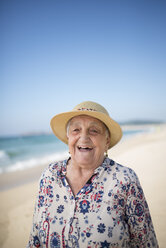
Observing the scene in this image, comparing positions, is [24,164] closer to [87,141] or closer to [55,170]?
[55,170]

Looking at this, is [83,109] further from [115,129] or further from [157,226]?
[157,226]

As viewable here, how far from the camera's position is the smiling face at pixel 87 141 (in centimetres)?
169

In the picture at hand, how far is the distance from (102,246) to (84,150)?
758 millimetres

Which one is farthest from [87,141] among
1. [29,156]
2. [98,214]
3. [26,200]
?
[29,156]

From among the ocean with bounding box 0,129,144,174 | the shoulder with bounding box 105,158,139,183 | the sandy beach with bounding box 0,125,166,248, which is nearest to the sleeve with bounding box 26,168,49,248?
the shoulder with bounding box 105,158,139,183

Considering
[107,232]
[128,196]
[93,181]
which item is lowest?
[107,232]

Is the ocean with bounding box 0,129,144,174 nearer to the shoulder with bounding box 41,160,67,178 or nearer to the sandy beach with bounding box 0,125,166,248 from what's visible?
the sandy beach with bounding box 0,125,166,248

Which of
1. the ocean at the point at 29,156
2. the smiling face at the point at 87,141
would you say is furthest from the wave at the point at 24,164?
the smiling face at the point at 87,141

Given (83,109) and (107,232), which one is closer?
(107,232)

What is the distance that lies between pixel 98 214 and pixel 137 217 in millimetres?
328

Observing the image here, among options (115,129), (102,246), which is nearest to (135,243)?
(102,246)

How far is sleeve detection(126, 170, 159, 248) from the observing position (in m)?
1.52

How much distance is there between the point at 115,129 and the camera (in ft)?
6.09

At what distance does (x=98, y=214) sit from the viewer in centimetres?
146
